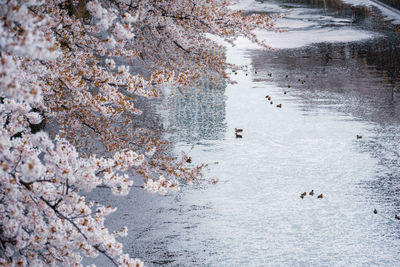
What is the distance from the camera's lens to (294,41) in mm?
27344

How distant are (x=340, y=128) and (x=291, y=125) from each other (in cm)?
117

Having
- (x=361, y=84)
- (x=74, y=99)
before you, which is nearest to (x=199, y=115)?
(x=361, y=84)

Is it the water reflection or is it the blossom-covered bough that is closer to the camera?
the blossom-covered bough

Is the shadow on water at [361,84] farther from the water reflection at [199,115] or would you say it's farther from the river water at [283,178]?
the water reflection at [199,115]


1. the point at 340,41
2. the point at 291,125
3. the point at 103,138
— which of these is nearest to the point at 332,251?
the point at 103,138

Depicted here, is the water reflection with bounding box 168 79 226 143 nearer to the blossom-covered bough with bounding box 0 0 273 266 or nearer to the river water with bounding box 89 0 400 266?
the river water with bounding box 89 0 400 266

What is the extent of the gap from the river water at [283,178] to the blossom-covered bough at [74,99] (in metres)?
0.95

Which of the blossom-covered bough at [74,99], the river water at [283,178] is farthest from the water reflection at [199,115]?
the blossom-covered bough at [74,99]

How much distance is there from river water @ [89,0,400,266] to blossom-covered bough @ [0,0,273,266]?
951 millimetres

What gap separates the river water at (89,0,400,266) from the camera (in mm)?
6723

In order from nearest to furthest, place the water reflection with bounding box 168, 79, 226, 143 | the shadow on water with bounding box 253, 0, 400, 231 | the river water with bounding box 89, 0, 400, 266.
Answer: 1. the river water with bounding box 89, 0, 400, 266
2. the shadow on water with bounding box 253, 0, 400, 231
3. the water reflection with bounding box 168, 79, 226, 143

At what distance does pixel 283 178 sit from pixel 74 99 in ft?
15.1

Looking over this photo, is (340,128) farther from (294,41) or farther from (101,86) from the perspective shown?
(294,41)

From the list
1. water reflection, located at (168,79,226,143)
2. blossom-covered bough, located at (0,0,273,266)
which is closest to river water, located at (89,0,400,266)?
water reflection, located at (168,79,226,143)
